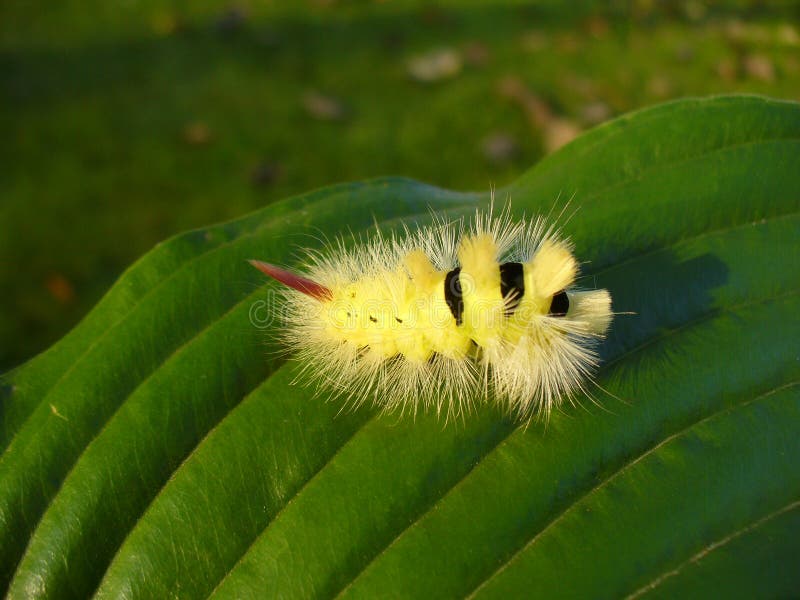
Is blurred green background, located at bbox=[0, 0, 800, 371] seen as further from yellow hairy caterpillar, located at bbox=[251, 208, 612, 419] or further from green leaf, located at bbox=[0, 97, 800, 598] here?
yellow hairy caterpillar, located at bbox=[251, 208, 612, 419]

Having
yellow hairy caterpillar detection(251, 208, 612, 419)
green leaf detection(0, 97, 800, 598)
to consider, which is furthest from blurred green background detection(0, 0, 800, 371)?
yellow hairy caterpillar detection(251, 208, 612, 419)

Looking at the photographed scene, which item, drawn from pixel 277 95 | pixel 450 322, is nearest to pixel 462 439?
pixel 450 322

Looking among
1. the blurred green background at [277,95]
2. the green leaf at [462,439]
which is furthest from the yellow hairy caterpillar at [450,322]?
the blurred green background at [277,95]

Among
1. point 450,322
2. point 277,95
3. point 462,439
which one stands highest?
point 277,95

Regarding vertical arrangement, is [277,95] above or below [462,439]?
above

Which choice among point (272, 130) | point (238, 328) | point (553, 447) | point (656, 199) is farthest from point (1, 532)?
point (272, 130)

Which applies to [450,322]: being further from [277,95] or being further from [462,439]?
[277,95]
